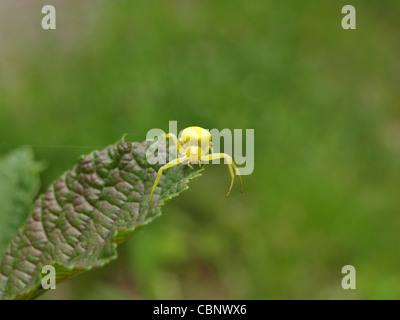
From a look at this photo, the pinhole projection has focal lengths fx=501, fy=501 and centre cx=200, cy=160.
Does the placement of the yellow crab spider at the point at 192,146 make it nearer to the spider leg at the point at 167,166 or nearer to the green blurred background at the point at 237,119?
the spider leg at the point at 167,166

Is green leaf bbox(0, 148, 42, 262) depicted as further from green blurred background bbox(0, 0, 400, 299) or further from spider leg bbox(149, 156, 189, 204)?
green blurred background bbox(0, 0, 400, 299)

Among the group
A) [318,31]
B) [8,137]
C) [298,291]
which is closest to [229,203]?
[298,291]

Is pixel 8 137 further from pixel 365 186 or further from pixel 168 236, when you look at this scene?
pixel 365 186

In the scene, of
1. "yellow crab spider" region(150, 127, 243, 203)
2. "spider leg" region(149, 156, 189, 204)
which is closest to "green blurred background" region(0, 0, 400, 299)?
"yellow crab spider" region(150, 127, 243, 203)

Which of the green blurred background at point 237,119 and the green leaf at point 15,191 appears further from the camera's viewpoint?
the green blurred background at point 237,119

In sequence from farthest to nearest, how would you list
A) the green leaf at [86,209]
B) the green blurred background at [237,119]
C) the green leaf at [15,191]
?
the green blurred background at [237,119] → the green leaf at [15,191] → the green leaf at [86,209]

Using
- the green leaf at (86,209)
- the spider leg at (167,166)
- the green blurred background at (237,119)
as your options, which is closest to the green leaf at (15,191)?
the green leaf at (86,209)
